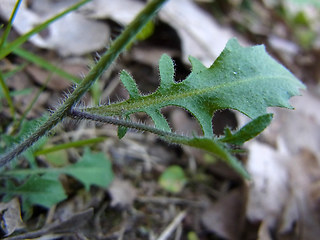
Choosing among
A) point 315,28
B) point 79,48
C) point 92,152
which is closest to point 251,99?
point 92,152

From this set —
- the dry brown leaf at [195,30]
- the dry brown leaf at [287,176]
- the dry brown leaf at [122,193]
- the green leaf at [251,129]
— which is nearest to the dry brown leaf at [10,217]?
the dry brown leaf at [122,193]

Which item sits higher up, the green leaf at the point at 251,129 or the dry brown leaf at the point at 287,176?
the green leaf at the point at 251,129

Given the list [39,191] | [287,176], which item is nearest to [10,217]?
[39,191]

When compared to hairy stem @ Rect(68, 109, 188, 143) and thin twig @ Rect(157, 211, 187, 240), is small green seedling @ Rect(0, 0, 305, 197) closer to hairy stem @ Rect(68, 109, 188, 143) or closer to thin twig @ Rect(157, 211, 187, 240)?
hairy stem @ Rect(68, 109, 188, 143)

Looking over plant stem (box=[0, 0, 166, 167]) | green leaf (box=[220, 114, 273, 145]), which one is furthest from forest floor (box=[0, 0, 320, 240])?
green leaf (box=[220, 114, 273, 145])

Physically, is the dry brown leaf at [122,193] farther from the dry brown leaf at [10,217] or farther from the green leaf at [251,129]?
the green leaf at [251,129]

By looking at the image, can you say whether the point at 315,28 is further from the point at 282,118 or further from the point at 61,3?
the point at 61,3
